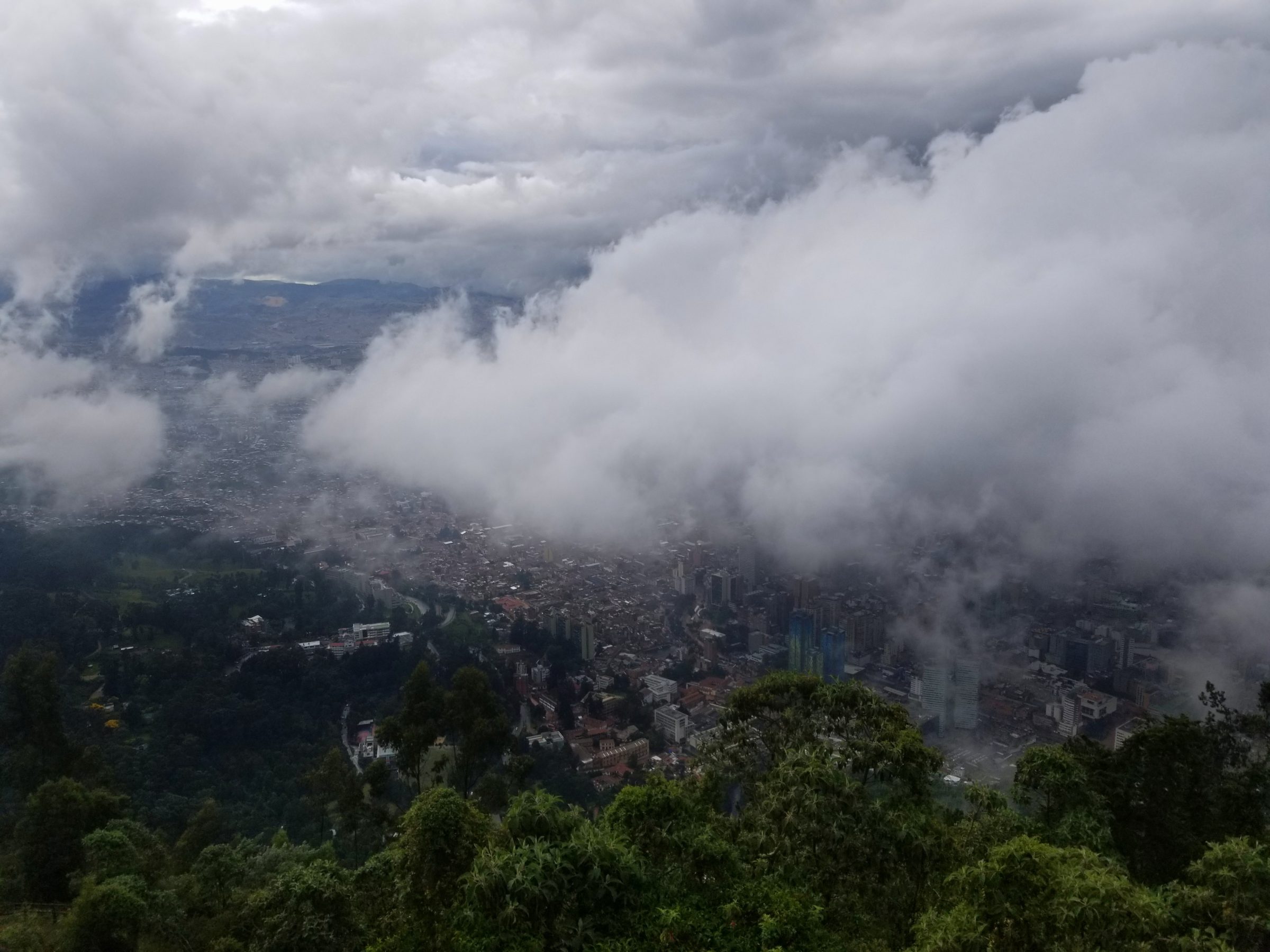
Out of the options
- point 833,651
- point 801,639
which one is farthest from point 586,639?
point 833,651

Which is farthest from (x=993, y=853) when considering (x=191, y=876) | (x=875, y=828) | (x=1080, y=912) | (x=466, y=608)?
(x=466, y=608)

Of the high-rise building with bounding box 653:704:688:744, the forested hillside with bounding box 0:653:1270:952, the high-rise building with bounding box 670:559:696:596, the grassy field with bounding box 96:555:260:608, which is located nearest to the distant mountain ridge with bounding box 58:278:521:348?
the grassy field with bounding box 96:555:260:608

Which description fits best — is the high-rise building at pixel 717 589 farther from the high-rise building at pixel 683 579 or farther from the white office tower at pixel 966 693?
the white office tower at pixel 966 693

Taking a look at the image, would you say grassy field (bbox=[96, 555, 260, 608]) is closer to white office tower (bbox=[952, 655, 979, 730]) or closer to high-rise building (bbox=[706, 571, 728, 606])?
high-rise building (bbox=[706, 571, 728, 606])

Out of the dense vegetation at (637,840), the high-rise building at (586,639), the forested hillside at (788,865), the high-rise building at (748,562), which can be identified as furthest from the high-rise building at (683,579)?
the forested hillside at (788,865)

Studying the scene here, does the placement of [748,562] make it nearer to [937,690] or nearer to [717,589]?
[717,589]

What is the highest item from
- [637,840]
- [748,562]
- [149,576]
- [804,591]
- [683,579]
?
[637,840]

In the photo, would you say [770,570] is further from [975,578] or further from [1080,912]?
[1080,912]
